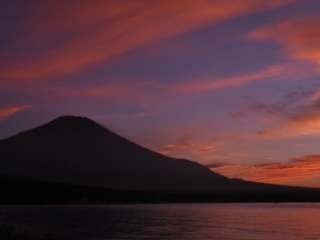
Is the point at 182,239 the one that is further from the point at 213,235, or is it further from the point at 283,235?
the point at 283,235

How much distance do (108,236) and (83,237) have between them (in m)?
2.67

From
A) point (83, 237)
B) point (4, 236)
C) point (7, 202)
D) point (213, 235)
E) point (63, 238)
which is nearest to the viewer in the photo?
point (4, 236)

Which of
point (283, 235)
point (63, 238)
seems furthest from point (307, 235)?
point (63, 238)

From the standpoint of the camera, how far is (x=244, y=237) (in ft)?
166

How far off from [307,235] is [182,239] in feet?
48.3

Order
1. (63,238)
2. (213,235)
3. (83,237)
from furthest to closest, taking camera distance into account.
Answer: (213,235) < (83,237) < (63,238)

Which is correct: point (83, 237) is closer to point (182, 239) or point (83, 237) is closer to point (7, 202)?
point (182, 239)

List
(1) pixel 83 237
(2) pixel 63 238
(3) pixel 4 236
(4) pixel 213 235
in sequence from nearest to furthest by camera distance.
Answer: (3) pixel 4 236 < (2) pixel 63 238 < (1) pixel 83 237 < (4) pixel 213 235

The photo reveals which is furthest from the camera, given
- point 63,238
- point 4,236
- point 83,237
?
point 83,237

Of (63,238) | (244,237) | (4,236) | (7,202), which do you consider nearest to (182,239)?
(244,237)

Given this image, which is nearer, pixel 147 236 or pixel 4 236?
pixel 4 236

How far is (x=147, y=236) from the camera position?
49781mm

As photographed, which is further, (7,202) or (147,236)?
(7,202)

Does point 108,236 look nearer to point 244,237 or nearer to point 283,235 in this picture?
point 244,237
